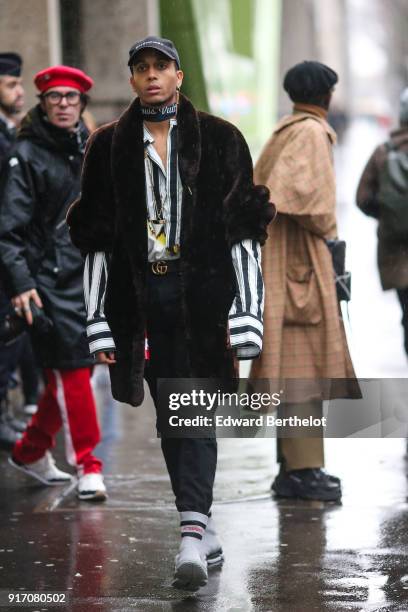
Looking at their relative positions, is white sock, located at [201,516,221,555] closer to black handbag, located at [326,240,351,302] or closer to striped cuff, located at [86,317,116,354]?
striped cuff, located at [86,317,116,354]

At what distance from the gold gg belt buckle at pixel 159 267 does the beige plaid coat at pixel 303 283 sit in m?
1.39

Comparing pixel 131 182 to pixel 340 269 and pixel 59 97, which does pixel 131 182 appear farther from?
pixel 340 269

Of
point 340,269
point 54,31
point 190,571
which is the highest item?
point 54,31

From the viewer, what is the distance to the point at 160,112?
5.38 m

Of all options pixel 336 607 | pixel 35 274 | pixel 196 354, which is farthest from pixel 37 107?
pixel 336 607

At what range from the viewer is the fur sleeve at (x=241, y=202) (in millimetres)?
5363

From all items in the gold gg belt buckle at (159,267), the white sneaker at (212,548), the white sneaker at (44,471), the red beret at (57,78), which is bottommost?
the white sneaker at (212,548)

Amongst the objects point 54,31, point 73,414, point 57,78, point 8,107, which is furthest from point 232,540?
point 54,31

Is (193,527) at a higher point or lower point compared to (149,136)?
lower

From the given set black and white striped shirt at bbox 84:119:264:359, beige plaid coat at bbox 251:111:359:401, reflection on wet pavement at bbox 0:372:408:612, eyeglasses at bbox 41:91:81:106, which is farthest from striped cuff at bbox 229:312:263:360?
eyeglasses at bbox 41:91:81:106

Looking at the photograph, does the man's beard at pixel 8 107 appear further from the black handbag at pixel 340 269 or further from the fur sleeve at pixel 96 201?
the fur sleeve at pixel 96 201

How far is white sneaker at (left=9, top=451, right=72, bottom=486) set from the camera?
24.0 feet

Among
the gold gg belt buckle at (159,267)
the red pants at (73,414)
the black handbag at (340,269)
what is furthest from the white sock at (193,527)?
the black handbag at (340,269)

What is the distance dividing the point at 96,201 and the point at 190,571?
4.68 ft
